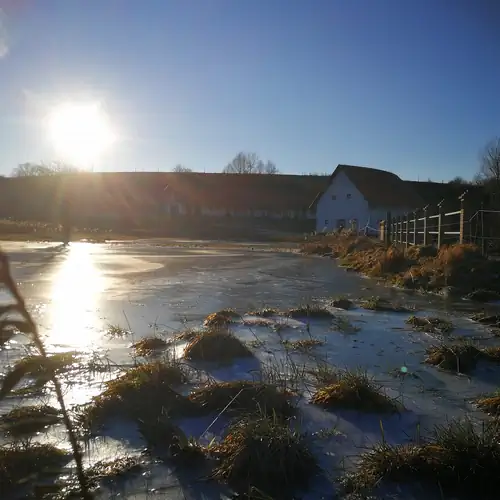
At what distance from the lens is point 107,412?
338cm

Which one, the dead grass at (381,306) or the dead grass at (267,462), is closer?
the dead grass at (267,462)

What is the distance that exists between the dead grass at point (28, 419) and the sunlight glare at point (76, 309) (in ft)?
6.53

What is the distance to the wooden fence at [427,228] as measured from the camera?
13244 mm

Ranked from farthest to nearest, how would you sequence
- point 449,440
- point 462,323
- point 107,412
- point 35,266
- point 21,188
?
point 21,188, point 35,266, point 462,323, point 107,412, point 449,440

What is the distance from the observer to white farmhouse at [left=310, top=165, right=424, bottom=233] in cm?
4809

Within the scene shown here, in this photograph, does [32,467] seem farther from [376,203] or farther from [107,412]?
[376,203]

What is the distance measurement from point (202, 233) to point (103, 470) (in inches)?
1815

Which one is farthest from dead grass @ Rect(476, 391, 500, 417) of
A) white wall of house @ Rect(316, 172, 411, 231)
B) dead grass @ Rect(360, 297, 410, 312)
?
white wall of house @ Rect(316, 172, 411, 231)

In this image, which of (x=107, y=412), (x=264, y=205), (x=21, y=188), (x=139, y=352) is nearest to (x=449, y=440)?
(x=107, y=412)

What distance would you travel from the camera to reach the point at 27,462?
8.75 ft

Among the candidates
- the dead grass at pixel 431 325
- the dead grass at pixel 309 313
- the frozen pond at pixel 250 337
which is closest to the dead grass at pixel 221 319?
the frozen pond at pixel 250 337

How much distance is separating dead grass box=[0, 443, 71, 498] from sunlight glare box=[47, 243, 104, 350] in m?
2.63

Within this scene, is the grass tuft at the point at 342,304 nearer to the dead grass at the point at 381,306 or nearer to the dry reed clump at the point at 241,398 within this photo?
the dead grass at the point at 381,306

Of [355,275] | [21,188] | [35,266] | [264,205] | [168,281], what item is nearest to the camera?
[168,281]
